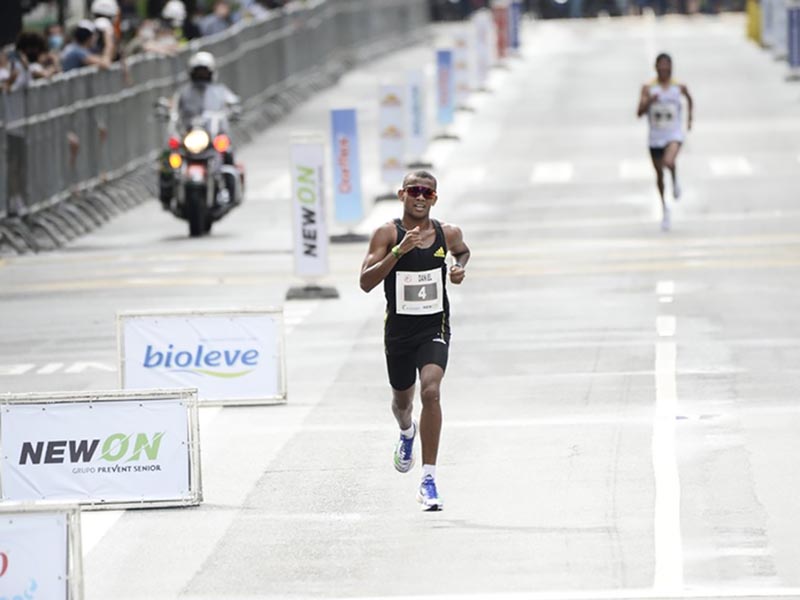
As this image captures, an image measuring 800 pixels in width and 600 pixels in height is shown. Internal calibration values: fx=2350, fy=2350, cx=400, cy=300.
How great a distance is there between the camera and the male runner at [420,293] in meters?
12.7

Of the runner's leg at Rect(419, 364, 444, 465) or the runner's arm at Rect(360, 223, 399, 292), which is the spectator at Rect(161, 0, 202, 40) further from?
the runner's leg at Rect(419, 364, 444, 465)

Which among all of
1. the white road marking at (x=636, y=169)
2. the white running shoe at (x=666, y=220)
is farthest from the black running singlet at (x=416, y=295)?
the white road marking at (x=636, y=169)

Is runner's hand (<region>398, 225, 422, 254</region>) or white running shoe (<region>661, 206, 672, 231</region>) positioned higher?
runner's hand (<region>398, 225, 422, 254</region>)

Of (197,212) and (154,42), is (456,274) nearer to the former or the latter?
(197,212)

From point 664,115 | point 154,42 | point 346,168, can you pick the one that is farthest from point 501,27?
point 664,115

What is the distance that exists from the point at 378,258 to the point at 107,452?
1.91 m

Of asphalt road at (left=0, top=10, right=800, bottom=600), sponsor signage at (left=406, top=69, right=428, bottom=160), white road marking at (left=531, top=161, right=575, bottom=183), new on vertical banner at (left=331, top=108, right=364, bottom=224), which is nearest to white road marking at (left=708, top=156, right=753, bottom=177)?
asphalt road at (left=0, top=10, right=800, bottom=600)

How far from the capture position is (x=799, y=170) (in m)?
A: 35.1

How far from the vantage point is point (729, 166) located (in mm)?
35938

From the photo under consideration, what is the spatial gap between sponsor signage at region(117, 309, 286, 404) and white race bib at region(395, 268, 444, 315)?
385 centimetres

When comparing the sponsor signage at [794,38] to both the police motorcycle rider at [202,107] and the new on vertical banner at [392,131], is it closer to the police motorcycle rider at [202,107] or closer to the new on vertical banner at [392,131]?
the new on vertical banner at [392,131]

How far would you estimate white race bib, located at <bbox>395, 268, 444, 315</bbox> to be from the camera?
12820 mm

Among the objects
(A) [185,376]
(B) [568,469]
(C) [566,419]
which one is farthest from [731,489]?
(A) [185,376]

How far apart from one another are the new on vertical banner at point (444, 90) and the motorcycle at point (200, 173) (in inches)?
568
